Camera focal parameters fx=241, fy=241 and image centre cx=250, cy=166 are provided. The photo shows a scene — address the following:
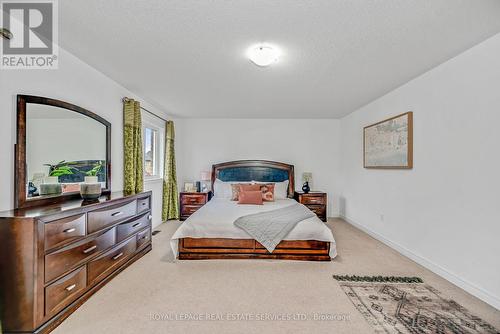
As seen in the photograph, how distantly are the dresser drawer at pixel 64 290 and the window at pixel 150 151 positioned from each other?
2715 mm

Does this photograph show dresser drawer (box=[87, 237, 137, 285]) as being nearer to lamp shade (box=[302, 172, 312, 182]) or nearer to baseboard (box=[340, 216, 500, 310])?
baseboard (box=[340, 216, 500, 310])

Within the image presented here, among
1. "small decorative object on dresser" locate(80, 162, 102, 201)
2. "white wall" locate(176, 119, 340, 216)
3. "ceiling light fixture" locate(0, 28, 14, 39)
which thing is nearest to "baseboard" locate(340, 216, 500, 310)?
"white wall" locate(176, 119, 340, 216)

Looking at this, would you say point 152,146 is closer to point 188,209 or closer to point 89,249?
point 188,209

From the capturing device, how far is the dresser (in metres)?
1.73

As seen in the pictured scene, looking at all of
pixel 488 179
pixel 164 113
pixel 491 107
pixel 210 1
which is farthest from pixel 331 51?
pixel 164 113

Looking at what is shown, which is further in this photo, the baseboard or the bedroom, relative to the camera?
the baseboard

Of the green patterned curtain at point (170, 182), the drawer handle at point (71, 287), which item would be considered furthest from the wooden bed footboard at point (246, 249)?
the green patterned curtain at point (170, 182)

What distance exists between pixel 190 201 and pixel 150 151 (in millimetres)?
1385

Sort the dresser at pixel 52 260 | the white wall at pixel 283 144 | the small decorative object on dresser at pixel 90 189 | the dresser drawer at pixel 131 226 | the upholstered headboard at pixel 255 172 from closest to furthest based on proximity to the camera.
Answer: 1. the dresser at pixel 52 260
2. the small decorative object on dresser at pixel 90 189
3. the dresser drawer at pixel 131 226
4. the upholstered headboard at pixel 255 172
5. the white wall at pixel 283 144

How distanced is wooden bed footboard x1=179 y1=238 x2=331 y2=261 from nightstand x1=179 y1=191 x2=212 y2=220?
2.15m

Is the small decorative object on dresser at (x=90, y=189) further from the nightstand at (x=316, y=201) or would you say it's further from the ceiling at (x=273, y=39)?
the nightstand at (x=316, y=201)

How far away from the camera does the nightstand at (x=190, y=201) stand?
542cm

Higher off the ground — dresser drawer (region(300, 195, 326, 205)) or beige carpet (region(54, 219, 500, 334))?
dresser drawer (region(300, 195, 326, 205))

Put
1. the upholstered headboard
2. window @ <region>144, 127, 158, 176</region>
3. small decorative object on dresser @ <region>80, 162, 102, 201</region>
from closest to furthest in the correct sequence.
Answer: small decorative object on dresser @ <region>80, 162, 102, 201</region>
window @ <region>144, 127, 158, 176</region>
the upholstered headboard
